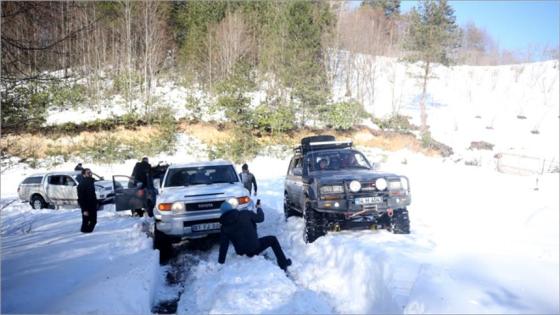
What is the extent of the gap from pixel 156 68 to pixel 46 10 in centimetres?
2372

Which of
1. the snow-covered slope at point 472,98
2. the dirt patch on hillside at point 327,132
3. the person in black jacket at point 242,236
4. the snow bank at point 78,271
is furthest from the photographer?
the snow-covered slope at point 472,98

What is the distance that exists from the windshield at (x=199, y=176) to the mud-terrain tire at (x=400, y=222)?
11.6 feet

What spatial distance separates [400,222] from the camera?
768cm

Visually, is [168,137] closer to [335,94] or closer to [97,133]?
[97,133]

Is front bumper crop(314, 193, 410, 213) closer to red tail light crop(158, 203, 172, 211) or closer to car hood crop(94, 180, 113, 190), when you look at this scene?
red tail light crop(158, 203, 172, 211)

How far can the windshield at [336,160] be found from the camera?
29.7 ft

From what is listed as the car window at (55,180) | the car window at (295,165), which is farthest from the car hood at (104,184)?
A: the car window at (295,165)

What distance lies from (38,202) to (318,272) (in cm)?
1513

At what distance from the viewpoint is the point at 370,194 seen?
744 cm

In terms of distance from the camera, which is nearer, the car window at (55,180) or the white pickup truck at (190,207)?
the white pickup truck at (190,207)

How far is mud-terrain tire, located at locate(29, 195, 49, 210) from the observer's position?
1653 centimetres

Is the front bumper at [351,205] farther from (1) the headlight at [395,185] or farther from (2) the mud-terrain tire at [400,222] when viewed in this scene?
(2) the mud-terrain tire at [400,222]

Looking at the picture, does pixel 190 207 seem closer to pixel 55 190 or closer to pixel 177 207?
pixel 177 207

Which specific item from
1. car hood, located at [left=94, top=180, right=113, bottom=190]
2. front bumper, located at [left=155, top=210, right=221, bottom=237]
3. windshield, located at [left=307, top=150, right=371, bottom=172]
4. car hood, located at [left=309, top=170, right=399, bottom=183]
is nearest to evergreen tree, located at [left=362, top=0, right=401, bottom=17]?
car hood, located at [left=94, top=180, right=113, bottom=190]
